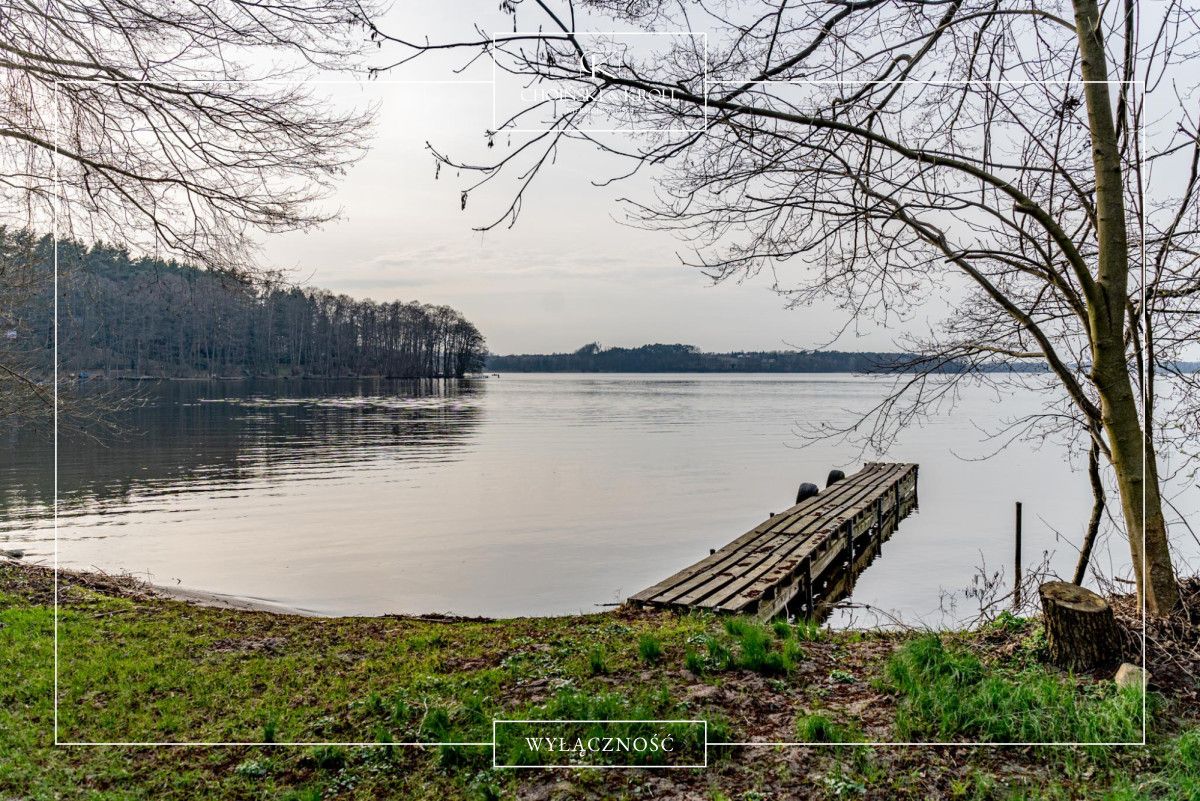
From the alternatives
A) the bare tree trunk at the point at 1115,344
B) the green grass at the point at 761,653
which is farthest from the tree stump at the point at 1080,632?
the green grass at the point at 761,653

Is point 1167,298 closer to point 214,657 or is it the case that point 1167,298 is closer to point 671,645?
point 671,645

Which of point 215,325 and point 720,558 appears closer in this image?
point 720,558

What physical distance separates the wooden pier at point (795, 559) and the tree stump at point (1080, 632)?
3.35 metres

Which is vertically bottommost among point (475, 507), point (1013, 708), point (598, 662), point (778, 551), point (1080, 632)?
point (475, 507)

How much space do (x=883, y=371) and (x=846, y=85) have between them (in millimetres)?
2125

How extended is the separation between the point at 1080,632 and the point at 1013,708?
871 mm

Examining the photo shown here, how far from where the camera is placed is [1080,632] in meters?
4.05

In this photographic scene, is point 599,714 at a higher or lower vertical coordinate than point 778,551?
higher

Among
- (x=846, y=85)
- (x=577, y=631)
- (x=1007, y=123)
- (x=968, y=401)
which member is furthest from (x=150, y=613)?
(x=968, y=401)

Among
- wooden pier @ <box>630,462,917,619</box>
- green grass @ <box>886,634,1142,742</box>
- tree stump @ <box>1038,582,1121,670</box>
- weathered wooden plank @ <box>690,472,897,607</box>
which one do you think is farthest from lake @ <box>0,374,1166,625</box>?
green grass @ <box>886,634,1142,742</box>

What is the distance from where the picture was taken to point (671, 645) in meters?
4.91

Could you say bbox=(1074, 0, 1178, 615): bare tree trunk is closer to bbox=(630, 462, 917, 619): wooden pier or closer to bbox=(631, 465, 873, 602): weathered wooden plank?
bbox=(630, 462, 917, 619): wooden pier

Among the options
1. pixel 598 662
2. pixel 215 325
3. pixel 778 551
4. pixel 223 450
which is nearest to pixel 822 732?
pixel 598 662

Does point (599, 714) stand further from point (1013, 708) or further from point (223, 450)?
point (223, 450)
